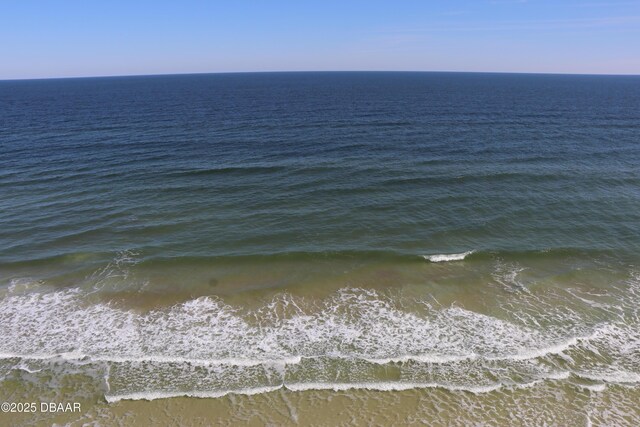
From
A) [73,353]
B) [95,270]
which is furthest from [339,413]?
[95,270]

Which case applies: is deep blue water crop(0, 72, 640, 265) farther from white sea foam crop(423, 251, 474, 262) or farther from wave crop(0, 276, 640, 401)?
wave crop(0, 276, 640, 401)

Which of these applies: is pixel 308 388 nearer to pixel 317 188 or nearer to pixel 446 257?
pixel 446 257

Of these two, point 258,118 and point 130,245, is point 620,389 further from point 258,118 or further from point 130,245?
point 258,118

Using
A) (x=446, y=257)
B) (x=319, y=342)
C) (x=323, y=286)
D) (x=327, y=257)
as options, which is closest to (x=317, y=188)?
(x=327, y=257)

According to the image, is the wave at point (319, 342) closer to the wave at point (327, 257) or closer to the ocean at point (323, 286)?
the ocean at point (323, 286)

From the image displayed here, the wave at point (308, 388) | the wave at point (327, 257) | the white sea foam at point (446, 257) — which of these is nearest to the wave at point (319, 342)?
the wave at point (308, 388)

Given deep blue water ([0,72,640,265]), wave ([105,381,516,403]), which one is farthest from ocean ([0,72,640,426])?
deep blue water ([0,72,640,265])
